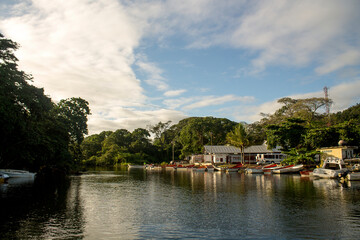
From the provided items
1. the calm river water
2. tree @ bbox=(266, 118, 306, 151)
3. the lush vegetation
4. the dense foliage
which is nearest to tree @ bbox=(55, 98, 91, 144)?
the lush vegetation

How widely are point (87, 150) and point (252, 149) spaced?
78717 mm

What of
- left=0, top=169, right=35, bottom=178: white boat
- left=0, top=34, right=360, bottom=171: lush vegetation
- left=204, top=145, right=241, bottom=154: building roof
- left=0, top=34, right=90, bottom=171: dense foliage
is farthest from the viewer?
left=204, top=145, right=241, bottom=154: building roof

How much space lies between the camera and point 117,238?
13.3 meters

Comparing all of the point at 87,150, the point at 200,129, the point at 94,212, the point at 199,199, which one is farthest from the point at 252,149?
the point at 87,150

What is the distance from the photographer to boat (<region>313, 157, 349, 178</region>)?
Answer: 41.1 m

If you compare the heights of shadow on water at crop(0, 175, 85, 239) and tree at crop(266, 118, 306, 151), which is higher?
tree at crop(266, 118, 306, 151)

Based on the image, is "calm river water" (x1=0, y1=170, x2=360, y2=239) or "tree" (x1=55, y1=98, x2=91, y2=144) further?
"tree" (x1=55, y1=98, x2=91, y2=144)

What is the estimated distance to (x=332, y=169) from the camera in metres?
43.4

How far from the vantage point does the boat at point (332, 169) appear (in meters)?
41.1

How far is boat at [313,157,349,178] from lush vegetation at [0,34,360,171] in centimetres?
972

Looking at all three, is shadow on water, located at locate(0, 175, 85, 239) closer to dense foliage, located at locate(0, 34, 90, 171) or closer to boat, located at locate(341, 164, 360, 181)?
dense foliage, located at locate(0, 34, 90, 171)

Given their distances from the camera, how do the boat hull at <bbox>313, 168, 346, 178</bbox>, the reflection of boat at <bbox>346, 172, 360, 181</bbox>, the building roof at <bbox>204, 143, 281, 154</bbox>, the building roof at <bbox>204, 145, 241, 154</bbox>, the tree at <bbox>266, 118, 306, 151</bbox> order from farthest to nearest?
the building roof at <bbox>204, 145, 241, 154</bbox>
the building roof at <bbox>204, 143, 281, 154</bbox>
the tree at <bbox>266, 118, 306, 151</bbox>
the boat hull at <bbox>313, 168, 346, 178</bbox>
the reflection of boat at <bbox>346, 172, 360, 181</bbox>

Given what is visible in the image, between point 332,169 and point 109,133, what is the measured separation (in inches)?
4572

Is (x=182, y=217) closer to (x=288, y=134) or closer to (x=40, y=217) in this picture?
(x=40, y=217)
